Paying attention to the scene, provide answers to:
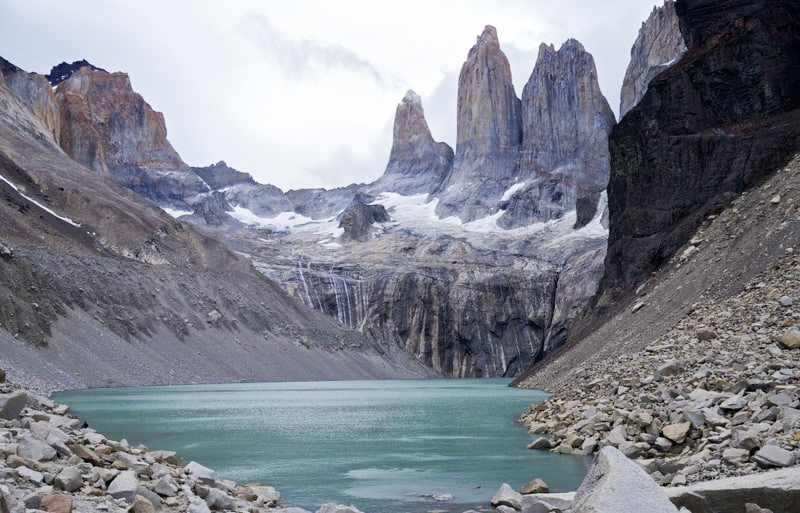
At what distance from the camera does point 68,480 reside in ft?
35.0

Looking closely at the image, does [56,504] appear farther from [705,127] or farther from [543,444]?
[705,127]

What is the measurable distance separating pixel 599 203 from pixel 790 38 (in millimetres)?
102577

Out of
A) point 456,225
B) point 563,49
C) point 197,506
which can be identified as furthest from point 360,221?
point 197,506

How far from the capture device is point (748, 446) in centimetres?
1412

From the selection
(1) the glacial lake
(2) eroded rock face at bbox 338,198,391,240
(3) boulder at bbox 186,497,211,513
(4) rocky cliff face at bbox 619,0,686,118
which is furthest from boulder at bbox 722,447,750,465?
(2) eroded rock face at bbox 338,198,391,240

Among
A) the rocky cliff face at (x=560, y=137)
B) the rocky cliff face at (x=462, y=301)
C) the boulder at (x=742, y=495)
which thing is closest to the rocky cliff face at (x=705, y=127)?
the boulder at (x=742, y=495)

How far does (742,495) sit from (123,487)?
26.2 feet

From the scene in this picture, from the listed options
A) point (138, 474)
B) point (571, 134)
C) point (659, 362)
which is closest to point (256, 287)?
point (659, 362)

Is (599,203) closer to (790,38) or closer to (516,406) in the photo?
(790,38)

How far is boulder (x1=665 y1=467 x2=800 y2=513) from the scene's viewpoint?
965cm

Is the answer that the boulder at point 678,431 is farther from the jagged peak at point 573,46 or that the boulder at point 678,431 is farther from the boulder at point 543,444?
the jagged peak at point 573,46

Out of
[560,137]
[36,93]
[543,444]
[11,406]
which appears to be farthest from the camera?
[560,137]

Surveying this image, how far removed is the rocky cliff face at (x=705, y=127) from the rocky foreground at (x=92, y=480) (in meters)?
42.9

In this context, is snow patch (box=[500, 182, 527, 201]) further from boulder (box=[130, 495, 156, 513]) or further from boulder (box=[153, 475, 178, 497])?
boulder (box=[130, 495, 156, 513])
